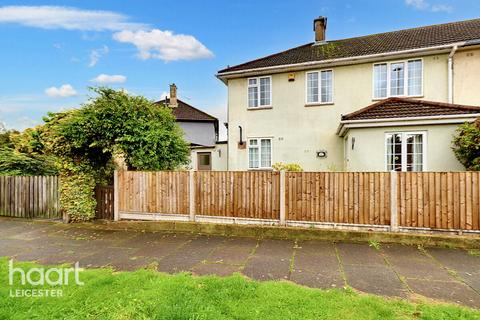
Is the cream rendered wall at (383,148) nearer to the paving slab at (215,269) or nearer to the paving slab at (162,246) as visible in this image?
the paving slab at (162,246)

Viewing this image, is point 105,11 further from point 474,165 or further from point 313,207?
point 474,165

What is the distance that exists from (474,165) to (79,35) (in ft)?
52.2

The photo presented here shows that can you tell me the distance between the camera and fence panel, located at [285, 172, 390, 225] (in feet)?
20.5

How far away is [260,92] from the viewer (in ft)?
45.7

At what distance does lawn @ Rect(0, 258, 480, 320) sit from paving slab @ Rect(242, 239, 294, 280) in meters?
0.43

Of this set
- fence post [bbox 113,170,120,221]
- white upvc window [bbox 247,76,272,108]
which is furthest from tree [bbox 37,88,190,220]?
white upvc window [bbox 247,76,272,108]

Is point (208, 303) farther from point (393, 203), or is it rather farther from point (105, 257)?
point (393, 203)

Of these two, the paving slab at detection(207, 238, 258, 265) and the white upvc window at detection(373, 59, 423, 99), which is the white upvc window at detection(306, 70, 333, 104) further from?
the paving slab at detection(207, 238, 258, 265)

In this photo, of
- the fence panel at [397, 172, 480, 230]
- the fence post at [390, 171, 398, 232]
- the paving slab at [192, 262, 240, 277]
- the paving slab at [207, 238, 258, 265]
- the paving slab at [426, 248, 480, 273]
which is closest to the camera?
the paving slab at [192, 262, 240, 277]

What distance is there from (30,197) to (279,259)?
29.4 ft

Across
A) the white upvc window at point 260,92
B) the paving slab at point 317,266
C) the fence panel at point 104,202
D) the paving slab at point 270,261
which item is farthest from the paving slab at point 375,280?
the white upvc window at point 260,92

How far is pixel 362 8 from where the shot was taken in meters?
12.8

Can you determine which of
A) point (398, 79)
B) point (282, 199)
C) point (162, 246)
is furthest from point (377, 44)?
point (162, 246)

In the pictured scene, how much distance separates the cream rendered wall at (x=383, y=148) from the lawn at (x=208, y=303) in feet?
23.9
